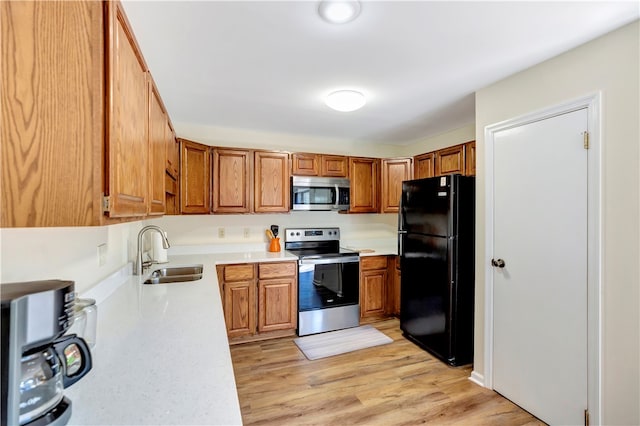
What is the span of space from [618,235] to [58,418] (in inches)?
93.4

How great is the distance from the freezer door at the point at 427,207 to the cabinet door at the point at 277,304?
1.38m

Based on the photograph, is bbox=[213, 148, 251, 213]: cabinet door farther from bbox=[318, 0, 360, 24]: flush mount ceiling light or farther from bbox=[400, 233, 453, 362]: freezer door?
bbox=[318, 0, 360, 24]: flush mount ceiling light

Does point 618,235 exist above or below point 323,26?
below

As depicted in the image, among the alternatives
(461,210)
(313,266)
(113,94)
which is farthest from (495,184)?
(113,94)

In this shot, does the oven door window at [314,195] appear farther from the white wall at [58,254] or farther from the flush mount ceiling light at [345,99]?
the white wall at [58,254]

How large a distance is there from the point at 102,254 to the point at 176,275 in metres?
0.90

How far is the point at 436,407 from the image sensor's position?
211 centimetres

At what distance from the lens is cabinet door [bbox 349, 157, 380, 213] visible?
151 inches

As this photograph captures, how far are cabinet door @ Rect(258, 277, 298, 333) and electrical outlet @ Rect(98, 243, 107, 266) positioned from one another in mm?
1509

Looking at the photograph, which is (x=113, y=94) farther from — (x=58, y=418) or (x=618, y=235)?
(x=618, y=235)

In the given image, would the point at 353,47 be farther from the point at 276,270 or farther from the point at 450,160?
the point at 276,270

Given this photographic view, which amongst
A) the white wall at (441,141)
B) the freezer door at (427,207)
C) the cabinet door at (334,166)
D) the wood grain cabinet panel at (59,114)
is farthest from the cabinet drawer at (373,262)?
the wood grain cabinet panel at (59,114)

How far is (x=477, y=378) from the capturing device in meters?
2.41

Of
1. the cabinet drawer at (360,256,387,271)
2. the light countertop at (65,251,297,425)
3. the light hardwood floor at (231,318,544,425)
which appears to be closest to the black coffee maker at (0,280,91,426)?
the light countertop at (65,251,297,425)
